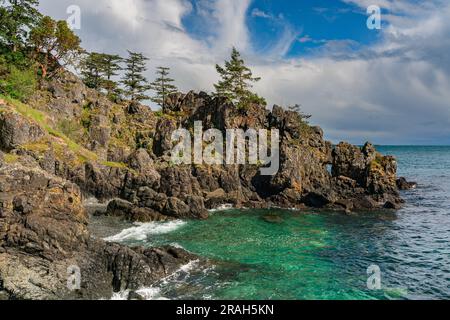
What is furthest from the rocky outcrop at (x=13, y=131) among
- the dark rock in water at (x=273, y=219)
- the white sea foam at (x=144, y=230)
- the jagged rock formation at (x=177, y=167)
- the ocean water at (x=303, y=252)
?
the dark rock in water at (x=273, y=219)

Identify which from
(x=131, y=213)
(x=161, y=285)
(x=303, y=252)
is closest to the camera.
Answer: (x=161, y=285)

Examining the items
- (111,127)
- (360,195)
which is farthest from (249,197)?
(111,127)

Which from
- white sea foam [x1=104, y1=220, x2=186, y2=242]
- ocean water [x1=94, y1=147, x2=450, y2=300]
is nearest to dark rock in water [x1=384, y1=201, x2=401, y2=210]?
ocean water [x1=94, y1=147, x2=450, y2=300]

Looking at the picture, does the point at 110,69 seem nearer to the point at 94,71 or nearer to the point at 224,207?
the point at 94,71

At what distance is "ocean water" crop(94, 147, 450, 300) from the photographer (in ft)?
75.6

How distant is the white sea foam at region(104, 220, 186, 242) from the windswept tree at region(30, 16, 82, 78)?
1943 inches

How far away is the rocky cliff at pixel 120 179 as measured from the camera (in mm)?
21109

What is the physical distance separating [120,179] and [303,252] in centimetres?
3551

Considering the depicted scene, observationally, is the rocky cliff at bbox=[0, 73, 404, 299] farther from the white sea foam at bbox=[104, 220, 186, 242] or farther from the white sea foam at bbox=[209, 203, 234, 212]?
the white sea foam at bbox=[104, 220, 186, 242]

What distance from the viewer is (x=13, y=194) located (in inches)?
882

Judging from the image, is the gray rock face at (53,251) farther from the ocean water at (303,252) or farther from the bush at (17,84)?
the bush at (17,84)

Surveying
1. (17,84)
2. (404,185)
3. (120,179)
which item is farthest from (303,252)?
(404,185)

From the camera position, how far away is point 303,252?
105 ft
